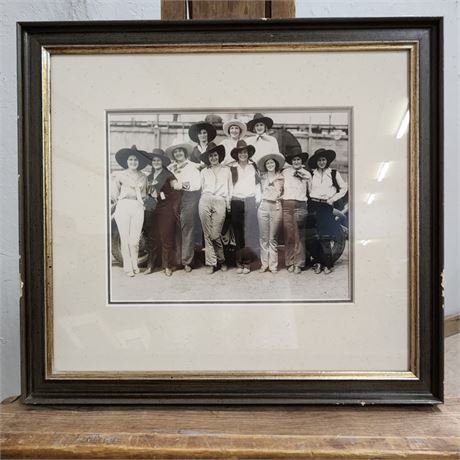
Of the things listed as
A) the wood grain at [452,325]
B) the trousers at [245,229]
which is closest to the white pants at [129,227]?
the trousers at [245,229]

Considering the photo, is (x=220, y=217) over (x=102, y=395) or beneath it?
over

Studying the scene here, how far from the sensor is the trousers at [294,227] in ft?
1.73

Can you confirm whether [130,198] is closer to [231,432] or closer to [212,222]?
[212,222]

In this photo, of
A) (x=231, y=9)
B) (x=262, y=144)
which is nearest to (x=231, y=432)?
(x=262, y=144)

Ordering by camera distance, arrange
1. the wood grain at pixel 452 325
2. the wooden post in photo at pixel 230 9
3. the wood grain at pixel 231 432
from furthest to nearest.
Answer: the wood grain at pixel 452 325
the wooden post in photo at pixel 230 9
the wood grain at pixel 231 432

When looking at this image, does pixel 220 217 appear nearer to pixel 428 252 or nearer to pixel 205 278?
pixel 205 278

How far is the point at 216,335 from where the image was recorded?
21.0 inches

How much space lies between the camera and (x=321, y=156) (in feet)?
1.74

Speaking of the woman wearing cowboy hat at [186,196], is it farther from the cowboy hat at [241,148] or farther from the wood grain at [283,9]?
the wood grain at [283,9]

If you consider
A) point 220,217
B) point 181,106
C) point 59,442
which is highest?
point 181,106

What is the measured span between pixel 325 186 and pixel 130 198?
23cm

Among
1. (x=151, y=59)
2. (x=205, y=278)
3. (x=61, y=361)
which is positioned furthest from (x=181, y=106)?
(x=61, y=361)

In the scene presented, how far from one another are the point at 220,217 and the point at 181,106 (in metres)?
0.14

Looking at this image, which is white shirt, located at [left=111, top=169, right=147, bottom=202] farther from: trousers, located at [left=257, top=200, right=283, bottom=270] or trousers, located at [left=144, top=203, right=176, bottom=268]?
trousers, located at [left=257, top=200, right=283, bottom=270]
